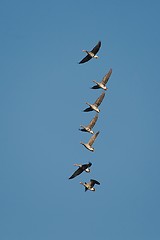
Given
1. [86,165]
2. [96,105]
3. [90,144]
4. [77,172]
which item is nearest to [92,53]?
[96,105]

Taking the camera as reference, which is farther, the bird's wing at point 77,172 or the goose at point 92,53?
the bird's wing at point 77,172

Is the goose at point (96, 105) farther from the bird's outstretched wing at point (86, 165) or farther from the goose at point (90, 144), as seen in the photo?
the bird's outstretched wing at point (86, 165)

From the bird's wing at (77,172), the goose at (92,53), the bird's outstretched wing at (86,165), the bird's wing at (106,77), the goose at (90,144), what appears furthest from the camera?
the bird's wing at (77,172)

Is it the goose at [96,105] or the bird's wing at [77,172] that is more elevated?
the goose at [96,105]

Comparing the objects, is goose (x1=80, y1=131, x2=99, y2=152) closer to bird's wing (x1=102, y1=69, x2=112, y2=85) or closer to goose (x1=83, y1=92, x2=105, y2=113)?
goose (x1=83, y1=92, x2=105, y2=113)

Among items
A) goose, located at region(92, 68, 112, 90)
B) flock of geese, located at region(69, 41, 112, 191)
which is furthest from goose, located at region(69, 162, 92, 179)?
goose, located at region(92, 68, 112, 90)

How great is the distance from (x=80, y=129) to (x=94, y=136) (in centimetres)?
206

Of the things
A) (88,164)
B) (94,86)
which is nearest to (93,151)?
(88,164)

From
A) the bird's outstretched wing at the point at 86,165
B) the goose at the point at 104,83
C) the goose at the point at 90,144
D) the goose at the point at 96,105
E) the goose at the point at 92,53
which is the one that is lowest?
the bird's outstretched wing at the point at 86,165

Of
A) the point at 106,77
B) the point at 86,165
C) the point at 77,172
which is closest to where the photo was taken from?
the point at 86,165

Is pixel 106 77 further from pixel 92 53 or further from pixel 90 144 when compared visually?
pixel 90 144

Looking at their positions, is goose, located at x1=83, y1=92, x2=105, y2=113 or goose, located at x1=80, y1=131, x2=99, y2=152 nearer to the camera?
goose, located at x1=80, y1=131, x2=99, y2=152

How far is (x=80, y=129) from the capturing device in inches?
3607

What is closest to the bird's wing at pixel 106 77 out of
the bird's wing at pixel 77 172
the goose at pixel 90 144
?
the goose at pixel 90 144
